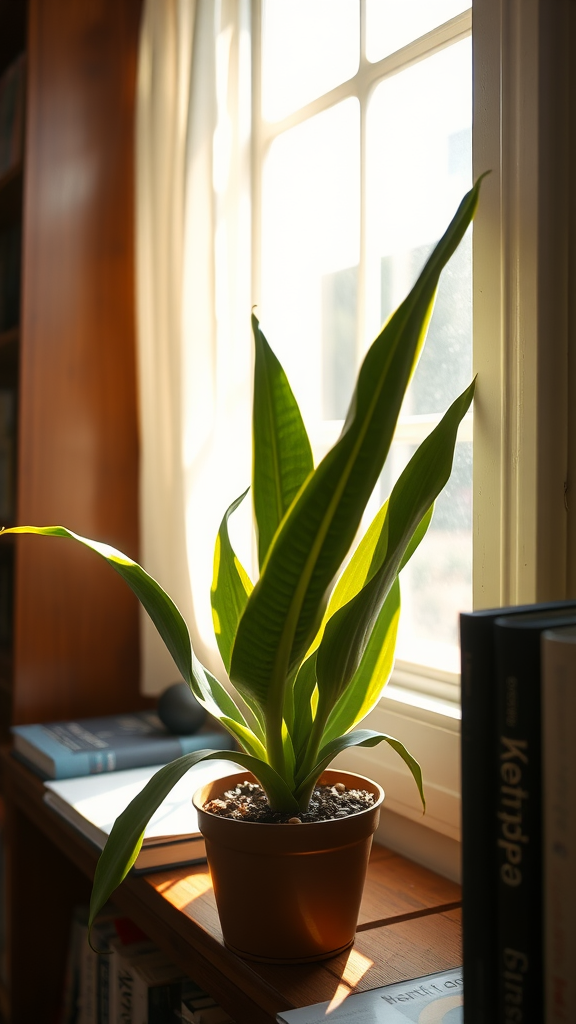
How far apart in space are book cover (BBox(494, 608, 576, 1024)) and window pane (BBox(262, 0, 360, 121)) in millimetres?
1018

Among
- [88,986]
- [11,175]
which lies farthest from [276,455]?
[11,175]

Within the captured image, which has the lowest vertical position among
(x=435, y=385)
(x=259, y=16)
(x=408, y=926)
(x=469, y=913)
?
(x=408, y=926)

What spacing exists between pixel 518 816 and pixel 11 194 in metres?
1.60

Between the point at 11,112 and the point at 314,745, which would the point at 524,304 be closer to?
the point at 314,745

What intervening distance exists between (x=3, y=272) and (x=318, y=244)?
2.91ft

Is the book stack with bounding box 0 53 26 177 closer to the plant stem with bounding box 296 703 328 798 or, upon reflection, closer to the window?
the window

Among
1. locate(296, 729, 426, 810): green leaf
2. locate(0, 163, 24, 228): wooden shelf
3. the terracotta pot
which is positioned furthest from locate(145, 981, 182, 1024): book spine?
locate(0, 163, 24, 228): wooden shelf

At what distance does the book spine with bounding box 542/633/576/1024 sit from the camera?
57 centimetres

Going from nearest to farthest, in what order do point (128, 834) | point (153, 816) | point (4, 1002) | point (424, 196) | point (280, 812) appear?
point (128, 834) → point (280, 812) → point (153, 816) → point (424, 196) → point (4, 1002)

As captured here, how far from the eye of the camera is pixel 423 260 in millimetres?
1188

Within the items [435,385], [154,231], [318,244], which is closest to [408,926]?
[435,385]

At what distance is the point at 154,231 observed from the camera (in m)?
1.63


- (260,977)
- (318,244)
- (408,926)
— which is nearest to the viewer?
(260,977)

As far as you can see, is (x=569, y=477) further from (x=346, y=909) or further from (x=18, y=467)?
(x=18, y=467)
